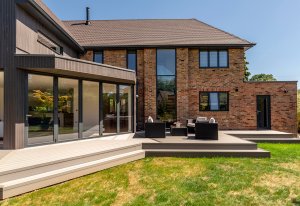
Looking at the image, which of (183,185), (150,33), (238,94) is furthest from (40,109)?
(238,94)

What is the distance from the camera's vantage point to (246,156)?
7.11 metres

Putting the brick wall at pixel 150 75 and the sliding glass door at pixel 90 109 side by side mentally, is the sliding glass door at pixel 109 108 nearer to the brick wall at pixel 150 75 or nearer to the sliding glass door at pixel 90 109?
the sliding glass door at pixel 90 109

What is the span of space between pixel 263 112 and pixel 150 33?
32.7 ft

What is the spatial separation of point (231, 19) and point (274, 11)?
3.15 m

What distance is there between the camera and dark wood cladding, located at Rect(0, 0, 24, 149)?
6.49 metres

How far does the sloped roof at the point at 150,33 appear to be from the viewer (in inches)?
501

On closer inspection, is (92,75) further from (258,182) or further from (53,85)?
(258,182)

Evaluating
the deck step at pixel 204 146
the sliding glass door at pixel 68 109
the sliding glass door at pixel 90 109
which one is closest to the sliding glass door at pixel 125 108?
the sliding glass door at pixel 90 109

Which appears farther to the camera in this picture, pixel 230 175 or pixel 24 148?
pixel 24 148

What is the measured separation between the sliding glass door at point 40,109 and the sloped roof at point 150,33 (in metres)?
6.27

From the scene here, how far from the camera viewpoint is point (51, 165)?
5094 mm

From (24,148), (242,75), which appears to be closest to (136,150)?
(24,148)

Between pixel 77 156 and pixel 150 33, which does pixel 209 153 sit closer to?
pixel 77 156

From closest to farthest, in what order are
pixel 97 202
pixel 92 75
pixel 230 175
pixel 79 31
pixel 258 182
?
pixel 97 202
pixel 258 182
pixel 230 175
pixel 92 75
pixel 79 31
